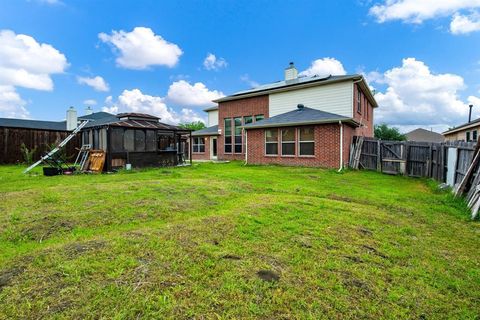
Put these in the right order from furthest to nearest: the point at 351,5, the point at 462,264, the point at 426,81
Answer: the point at 426,81 < the point at 351,5 < the point at 462,264

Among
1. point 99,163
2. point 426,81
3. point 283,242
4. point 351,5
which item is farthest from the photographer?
point 426,81

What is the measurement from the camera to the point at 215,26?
1755cm

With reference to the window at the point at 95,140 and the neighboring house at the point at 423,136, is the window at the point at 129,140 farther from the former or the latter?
the neighboring house at the point at 423,136

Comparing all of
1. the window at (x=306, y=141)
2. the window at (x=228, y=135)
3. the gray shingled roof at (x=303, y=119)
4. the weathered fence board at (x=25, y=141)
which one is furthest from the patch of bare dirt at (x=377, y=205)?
the weathered fence board at (x=25, y=141)

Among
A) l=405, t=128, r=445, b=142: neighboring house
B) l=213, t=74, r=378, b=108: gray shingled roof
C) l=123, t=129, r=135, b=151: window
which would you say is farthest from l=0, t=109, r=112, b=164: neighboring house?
l=405, t=128, r=445, b=142: neighboring house

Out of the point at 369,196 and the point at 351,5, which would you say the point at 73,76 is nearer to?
the point at 351,5

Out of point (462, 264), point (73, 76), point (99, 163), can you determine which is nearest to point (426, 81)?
point (462, 264)

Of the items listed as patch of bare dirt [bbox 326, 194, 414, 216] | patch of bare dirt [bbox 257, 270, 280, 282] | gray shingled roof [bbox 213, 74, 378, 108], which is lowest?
patch of bare dirt [bbox 326, 194, 414, 216]

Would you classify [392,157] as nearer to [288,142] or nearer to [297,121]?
[297,121]

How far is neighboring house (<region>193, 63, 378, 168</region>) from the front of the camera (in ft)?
42.2

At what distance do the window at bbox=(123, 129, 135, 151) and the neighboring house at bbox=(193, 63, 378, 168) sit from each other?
6.67 metres

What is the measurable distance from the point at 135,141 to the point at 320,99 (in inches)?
443

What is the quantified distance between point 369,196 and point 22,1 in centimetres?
1535

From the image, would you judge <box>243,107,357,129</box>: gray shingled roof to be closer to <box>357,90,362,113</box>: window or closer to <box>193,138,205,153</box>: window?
<box>357,90,362,113</box>: window
